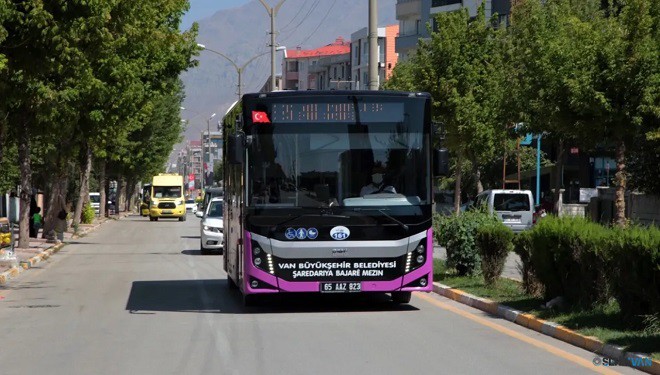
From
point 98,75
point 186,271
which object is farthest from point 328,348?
point 98,75

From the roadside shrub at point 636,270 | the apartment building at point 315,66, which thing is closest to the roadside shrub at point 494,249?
the roadside shrub at point 636,270

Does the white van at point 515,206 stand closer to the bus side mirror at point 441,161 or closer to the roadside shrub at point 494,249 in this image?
the roadside shrub at point 494,249

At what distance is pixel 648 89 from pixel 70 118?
1567cm

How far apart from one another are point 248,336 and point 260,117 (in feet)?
12.1

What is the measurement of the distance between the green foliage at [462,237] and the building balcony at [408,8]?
75.4 meters

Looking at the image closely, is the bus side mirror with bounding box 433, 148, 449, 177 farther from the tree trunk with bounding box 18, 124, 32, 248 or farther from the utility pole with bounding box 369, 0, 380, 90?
the tree trunk with bounding box 18, 124, 32, 248

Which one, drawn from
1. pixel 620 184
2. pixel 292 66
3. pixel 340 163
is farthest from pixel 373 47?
pixel 292 66

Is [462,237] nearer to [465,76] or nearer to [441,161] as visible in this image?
[441,161]

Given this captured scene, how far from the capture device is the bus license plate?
50.8 ft

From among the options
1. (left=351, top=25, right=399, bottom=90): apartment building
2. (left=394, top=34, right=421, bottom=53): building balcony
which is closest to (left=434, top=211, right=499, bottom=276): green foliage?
(left=394, top=34, right=421, bottom=53): building balcony

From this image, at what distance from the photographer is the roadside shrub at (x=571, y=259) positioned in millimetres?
13328

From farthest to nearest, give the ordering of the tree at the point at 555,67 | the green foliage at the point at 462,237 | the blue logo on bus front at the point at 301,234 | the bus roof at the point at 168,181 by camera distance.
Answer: the bus roof at the point at 168,181, the tree at the point at 555,67, the green foliage at the point at 462,237, the blue logo on bus front at the point at 301,234

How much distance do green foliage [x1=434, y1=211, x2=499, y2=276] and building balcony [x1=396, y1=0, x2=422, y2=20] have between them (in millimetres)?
75357

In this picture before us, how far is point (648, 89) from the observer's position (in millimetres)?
28797
